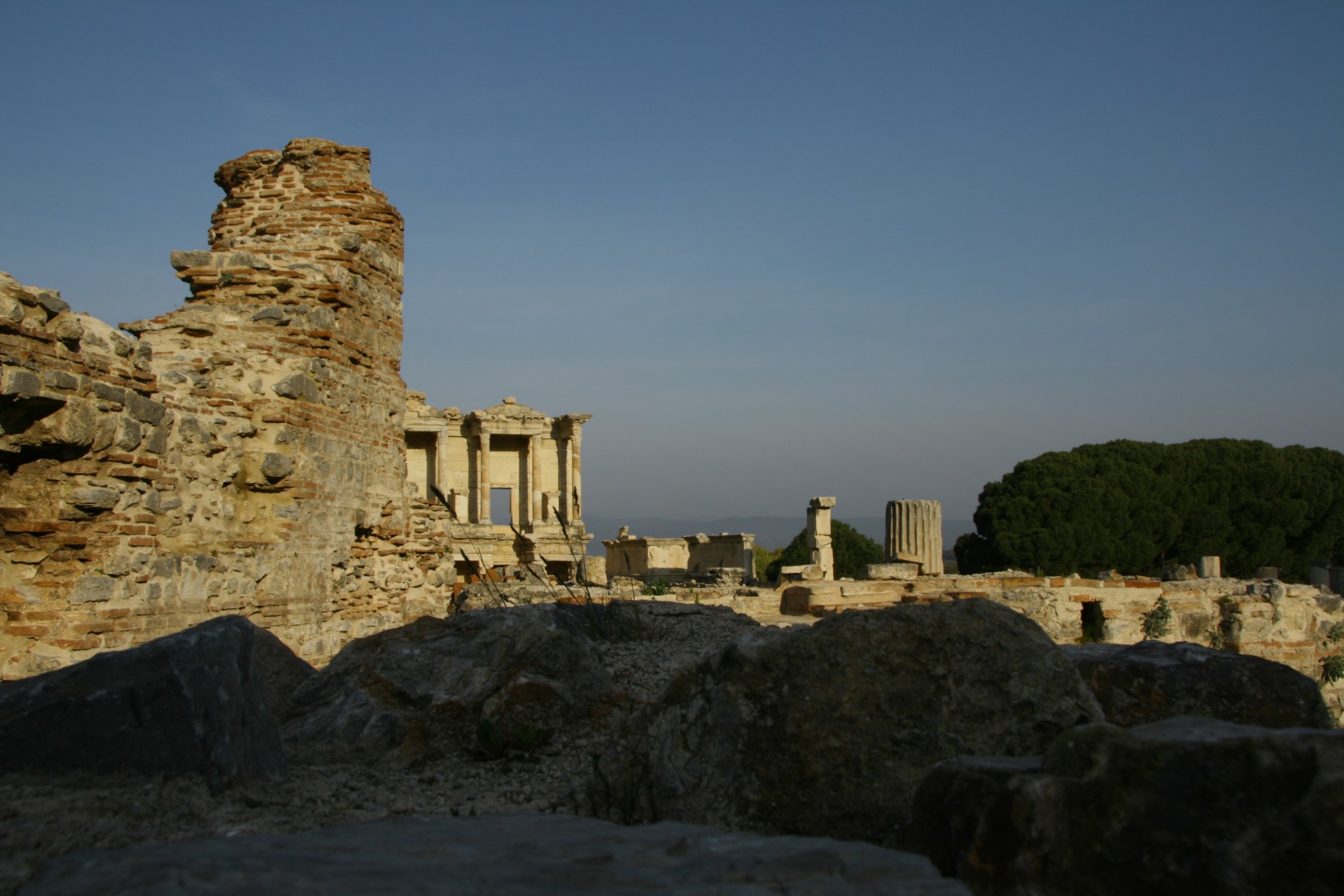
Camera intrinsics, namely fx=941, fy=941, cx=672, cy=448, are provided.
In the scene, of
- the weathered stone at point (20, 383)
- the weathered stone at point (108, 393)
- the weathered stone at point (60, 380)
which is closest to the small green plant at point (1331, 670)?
the weathered stone at point (108, 393)

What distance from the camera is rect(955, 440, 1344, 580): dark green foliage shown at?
32750 millimetres

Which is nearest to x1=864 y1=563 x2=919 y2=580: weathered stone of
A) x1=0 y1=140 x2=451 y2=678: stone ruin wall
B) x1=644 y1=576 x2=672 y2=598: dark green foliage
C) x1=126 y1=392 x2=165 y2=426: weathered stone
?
x1=644 y1=576 x2=672 y2=598: dark green foliage

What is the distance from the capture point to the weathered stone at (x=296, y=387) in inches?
294

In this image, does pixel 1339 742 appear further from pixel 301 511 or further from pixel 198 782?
pixel 301 511

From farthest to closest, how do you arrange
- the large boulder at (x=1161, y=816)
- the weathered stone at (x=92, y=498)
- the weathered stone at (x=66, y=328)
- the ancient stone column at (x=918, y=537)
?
1. the ancient stone column at (x=918, y=537)
2. the weathered stone at (x=92, y=498)
3. the weathered stone at (x=66, y=328)
4. the large boulder at (x=1161, y=816)

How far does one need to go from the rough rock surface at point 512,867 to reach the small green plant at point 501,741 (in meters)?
1.54

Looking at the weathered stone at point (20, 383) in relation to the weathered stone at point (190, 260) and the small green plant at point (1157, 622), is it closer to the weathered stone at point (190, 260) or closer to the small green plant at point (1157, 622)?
the weathered stone at point (190, 260)

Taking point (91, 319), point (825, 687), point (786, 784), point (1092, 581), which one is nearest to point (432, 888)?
point (786, 784)

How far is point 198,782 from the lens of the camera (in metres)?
2.81

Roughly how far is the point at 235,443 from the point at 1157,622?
41.9 ft

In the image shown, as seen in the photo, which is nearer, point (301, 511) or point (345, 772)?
point (345, 772)

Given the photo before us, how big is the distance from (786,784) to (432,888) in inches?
50.0

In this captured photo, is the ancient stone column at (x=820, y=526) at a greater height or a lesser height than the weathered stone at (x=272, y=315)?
lesser

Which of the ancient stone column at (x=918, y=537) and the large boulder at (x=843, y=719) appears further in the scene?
the ancient stone column at (x=918, y=537)
